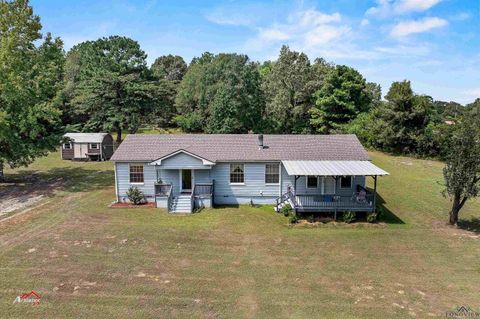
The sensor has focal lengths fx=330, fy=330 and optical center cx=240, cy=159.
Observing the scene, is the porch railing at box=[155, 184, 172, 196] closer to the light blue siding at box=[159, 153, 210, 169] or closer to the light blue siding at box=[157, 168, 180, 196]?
the light blue siding at box=[157, 168, 180, 196]

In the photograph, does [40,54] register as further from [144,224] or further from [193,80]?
[193,80]

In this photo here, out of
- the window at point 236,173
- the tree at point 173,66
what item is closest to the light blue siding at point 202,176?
the window at point 236,173

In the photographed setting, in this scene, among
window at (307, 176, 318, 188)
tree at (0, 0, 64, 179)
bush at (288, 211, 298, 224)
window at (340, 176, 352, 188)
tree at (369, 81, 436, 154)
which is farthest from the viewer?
tree at (369, 81, 436, 154)

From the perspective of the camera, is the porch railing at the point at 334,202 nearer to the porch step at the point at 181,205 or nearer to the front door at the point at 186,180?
the porch step at the point at 181,205

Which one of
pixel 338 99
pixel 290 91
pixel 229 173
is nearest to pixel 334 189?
pixel 229 173

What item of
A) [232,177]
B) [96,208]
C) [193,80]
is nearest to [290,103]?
[193,80]

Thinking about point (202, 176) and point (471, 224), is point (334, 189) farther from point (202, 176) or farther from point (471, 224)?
point (202, 176)

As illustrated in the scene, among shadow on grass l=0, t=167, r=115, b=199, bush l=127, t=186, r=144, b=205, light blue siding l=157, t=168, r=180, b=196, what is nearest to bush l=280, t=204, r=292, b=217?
light blue siding l=157, t=168, r=180, b=196
